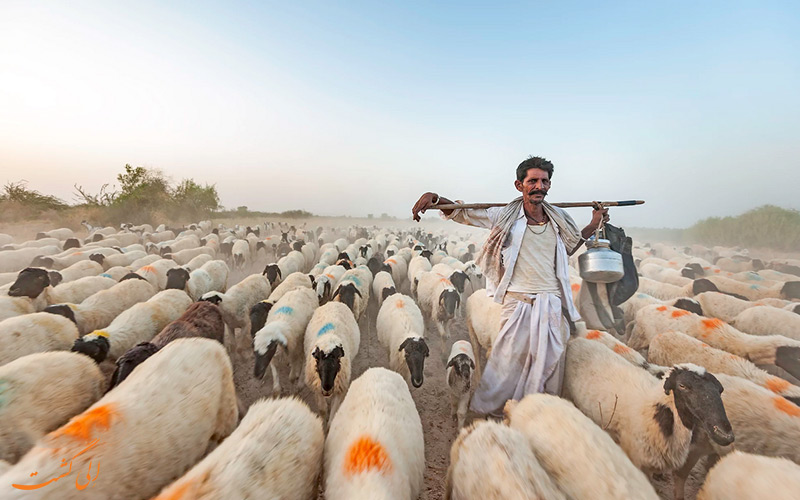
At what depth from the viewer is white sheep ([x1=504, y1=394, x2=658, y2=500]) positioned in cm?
189

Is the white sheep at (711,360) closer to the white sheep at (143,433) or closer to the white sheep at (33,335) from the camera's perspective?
the white sheep at (143,433)

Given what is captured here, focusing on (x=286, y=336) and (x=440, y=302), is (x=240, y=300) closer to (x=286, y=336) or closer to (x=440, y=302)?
(x=286, y=336)

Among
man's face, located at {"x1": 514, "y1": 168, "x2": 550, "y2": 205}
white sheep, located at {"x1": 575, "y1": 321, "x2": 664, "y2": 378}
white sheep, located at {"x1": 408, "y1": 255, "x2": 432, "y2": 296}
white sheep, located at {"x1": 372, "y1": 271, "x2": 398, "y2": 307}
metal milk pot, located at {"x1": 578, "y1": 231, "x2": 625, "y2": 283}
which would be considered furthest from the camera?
white sheep, located at {"x1": 408, "y1": 255, "x2": 432, "y2": 296}

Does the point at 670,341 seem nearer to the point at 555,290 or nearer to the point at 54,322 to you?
the point at 555,290

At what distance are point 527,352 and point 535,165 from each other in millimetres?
1936

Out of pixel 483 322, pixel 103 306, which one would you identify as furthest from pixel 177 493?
pixel 103 306

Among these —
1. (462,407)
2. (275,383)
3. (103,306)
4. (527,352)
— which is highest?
(527,352)

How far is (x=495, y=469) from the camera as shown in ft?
6.34

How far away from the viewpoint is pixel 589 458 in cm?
203

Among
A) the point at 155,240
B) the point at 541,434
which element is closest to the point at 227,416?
the point at 541,434

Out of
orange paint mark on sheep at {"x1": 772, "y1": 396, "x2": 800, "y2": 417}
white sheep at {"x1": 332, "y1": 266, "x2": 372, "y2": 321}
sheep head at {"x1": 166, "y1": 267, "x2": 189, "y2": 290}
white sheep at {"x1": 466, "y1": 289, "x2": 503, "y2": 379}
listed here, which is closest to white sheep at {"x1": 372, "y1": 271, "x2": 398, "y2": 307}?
white sheep at {"x1": 332, "y1": 266, "x2": 372, "y2": 321}

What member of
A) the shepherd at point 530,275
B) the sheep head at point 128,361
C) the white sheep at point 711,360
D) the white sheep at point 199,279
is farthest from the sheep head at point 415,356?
the white sheep at point 199,279

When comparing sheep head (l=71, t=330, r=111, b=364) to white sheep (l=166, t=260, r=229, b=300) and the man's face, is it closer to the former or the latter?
white sheep (l=166, t=260, r=229, b=300)

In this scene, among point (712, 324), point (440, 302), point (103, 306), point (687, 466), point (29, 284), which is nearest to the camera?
point (687, 466)
